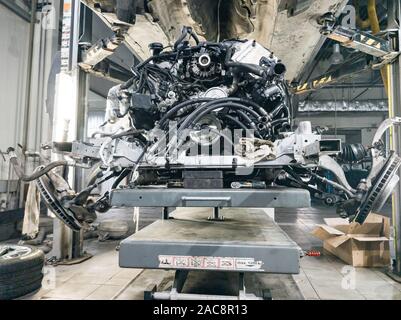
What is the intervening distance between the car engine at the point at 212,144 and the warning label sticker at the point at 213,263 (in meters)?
0.49

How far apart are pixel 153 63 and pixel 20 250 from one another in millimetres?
2023

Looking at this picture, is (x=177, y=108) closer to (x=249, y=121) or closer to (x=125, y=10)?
(x=249, y=121)

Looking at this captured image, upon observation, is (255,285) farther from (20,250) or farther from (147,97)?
(20,250)

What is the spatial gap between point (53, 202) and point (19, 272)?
2.36 ft

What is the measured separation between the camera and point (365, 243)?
320 centimetres

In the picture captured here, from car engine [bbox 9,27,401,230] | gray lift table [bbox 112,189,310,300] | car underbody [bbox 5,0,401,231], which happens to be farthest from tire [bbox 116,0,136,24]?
gray lift table [bbox 112,189,310,300]

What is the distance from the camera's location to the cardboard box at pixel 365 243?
319 centimetres

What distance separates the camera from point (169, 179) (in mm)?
2158

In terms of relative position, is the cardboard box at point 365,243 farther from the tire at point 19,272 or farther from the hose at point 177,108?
the tire at point 19,272

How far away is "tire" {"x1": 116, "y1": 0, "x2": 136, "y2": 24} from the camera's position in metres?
2.38

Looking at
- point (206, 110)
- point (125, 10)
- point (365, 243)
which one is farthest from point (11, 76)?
point (365, 243)

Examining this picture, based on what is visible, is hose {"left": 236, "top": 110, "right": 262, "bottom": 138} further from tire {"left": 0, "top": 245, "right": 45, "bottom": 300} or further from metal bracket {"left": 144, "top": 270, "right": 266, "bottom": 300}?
tire {"left": 0, "top": 245, "right": 45, "bottom": 300}
